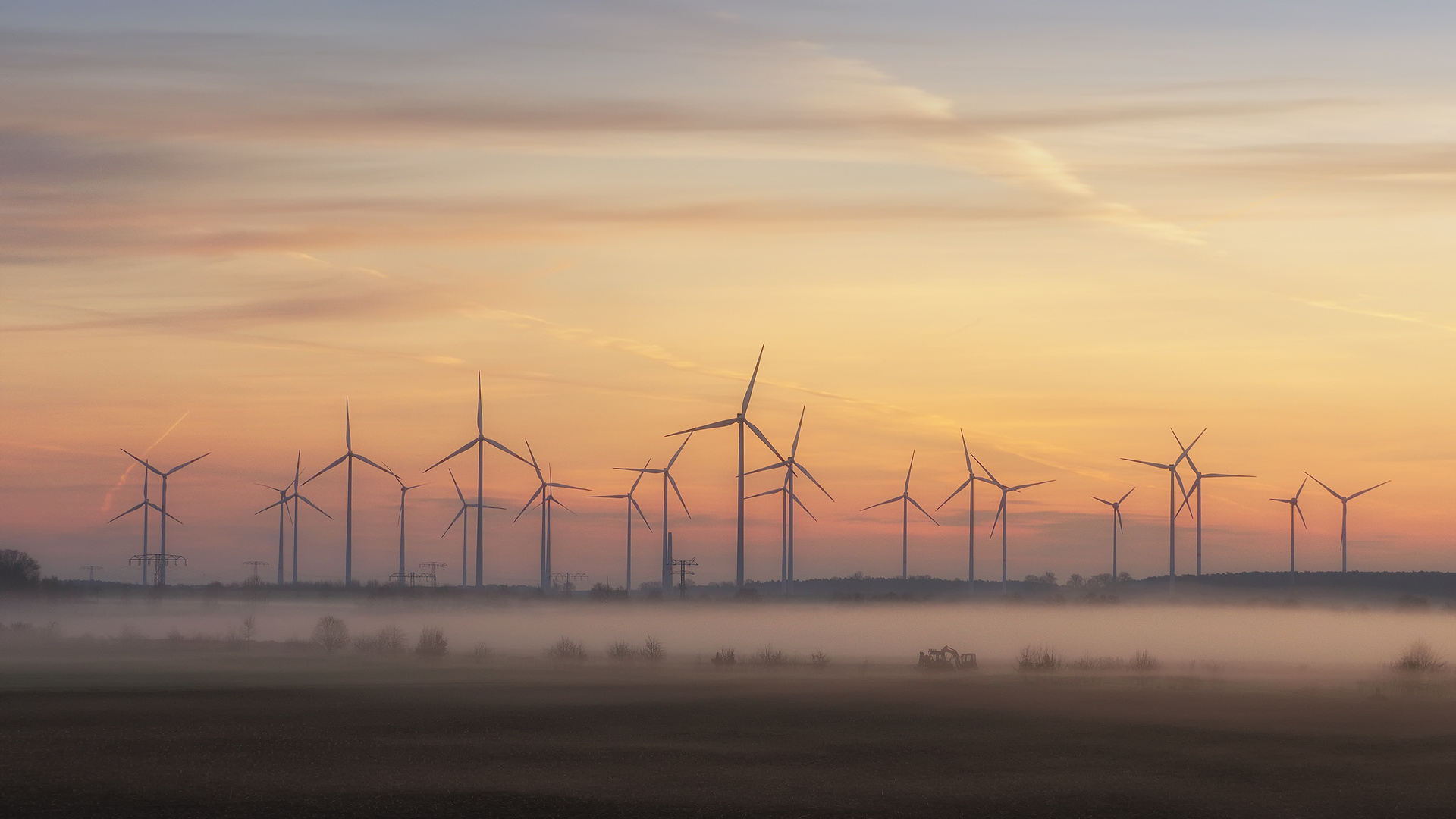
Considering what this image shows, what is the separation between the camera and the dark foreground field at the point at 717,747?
31250 mm

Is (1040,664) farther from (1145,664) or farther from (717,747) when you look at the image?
(717,747)

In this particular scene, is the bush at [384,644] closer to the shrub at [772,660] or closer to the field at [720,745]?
the field at [720,745]

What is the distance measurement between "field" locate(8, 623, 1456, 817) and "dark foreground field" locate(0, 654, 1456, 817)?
0.12m

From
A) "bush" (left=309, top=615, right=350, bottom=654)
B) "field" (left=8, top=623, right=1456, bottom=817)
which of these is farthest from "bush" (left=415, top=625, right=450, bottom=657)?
"field" (left=8, top=623, right=1456, bottom=817)

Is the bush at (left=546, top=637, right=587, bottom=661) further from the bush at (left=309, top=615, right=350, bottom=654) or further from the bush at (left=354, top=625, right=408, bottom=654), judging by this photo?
the bush at (left=309, top=615, right=350, bottom=654)

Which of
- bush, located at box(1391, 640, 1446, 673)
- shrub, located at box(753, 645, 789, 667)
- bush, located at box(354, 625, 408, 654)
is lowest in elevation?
bush, located at box(354, 625, 408, 654)

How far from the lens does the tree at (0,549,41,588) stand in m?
176

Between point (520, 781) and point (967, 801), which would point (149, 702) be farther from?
point (967, 801)

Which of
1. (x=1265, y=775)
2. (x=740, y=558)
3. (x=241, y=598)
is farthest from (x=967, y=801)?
(x=241, y=598)

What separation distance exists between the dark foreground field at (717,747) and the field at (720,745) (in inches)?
4.7

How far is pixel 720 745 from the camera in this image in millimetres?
39594

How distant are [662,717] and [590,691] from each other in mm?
8801

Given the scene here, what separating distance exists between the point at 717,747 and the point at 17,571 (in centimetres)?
16159

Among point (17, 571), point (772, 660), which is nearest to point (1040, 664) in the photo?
point (772, 660)
